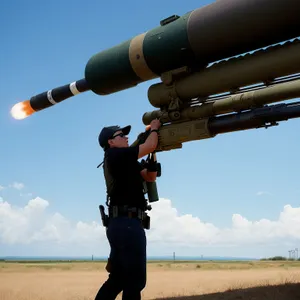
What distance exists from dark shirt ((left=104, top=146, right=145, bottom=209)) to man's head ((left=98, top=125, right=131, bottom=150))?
303mm

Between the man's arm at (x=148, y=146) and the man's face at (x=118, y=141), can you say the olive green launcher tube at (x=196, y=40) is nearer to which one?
the man's arm at (x=148, y=146)

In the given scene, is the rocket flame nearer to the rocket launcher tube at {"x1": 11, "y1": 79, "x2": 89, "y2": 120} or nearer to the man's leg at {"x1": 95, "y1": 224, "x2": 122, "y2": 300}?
the rocket launcher tube at {"x1": 11, "y1": 79, "x2": 89, "y2": 120}

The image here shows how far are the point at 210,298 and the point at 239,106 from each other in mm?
3589

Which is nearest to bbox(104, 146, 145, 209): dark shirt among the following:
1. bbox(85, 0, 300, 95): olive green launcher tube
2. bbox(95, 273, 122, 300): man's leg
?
bbox(95, 273, 122, 300): man's leg

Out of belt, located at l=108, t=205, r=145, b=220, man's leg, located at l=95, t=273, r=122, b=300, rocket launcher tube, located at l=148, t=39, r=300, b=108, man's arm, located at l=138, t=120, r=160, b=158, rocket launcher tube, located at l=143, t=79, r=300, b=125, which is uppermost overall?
rocket launcher tube, located at l=148, t=39, r=300, b=108

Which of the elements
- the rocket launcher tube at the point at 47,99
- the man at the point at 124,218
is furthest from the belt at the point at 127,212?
the rocket launcher tube at the point at 47,99

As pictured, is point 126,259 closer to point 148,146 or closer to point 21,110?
point 148,146

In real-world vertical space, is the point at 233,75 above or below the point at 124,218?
above

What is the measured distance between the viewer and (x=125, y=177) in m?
5.58

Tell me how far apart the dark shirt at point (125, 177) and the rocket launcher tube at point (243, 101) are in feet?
5.82

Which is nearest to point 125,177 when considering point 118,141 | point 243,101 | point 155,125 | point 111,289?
point 118,141

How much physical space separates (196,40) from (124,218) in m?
3.22

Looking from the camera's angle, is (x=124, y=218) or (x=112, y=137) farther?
(x=112, y=137)

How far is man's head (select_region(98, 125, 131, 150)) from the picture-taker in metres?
5.88
